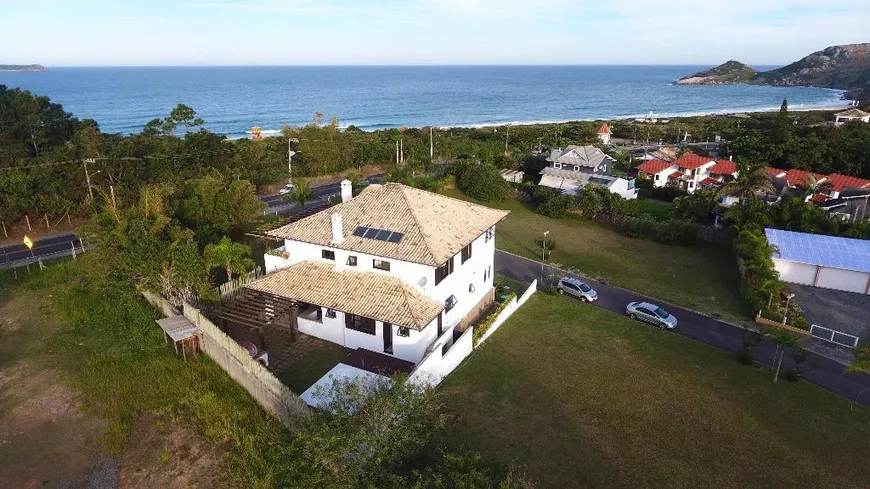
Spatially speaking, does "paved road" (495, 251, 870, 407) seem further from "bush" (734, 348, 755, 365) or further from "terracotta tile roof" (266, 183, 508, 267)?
"terracotta tile roof" (266, 183, 508, 267)

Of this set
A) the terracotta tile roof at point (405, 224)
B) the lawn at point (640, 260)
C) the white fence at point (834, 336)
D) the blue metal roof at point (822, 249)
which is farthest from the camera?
the lawn at point (640, 260)

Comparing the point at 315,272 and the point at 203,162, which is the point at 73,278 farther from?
the point at 203,162

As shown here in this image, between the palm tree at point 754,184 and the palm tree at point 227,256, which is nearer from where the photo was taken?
the palm tree at point 227,256

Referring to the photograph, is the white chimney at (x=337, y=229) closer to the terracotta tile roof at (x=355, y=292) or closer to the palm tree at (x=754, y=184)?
the terracotta tile roof at (x=355, y=292)

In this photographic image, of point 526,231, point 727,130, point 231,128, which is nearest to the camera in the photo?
point 526,231

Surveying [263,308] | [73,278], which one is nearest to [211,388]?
[263,308]

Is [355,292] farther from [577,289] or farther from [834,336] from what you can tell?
[834,336]

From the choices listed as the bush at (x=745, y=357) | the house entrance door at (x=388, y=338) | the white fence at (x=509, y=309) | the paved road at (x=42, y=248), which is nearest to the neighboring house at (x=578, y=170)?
the white fence at (x=509, y=309)
